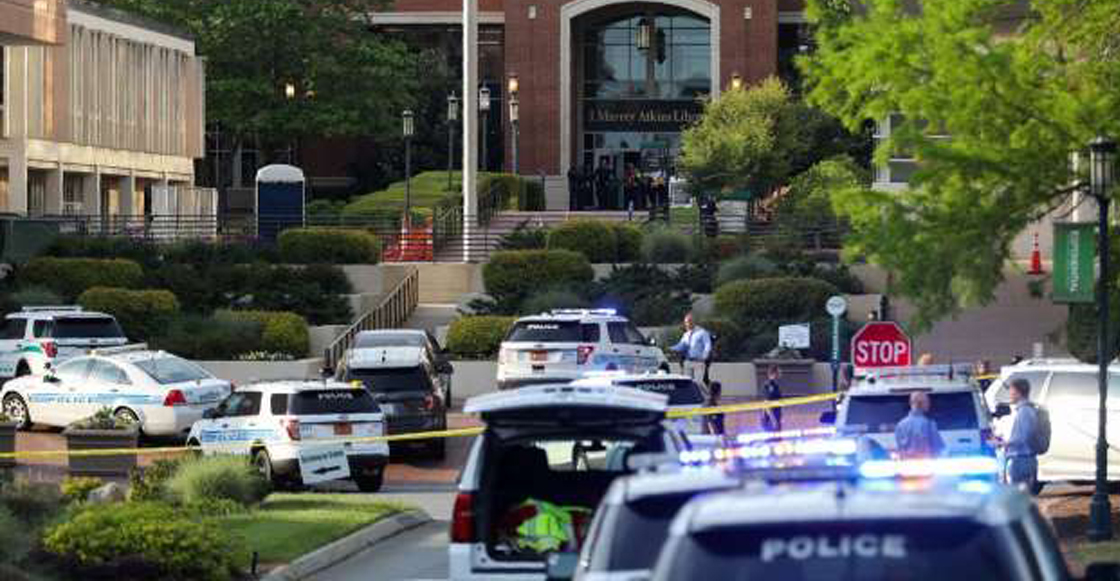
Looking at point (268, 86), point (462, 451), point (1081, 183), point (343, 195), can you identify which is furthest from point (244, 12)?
point (1081, 183)

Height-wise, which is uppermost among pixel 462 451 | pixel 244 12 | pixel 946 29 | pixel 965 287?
pixel 244 12

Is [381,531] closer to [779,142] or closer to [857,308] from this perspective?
[857,308]

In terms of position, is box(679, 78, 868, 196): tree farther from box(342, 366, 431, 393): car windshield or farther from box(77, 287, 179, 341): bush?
box(342, 366, 431, 393): car windshield

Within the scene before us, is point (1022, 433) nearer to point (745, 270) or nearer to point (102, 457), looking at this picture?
point (102, 457)

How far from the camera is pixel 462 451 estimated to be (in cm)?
3516

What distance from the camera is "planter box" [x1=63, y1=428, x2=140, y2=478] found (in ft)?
101

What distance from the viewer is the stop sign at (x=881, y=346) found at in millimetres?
31188

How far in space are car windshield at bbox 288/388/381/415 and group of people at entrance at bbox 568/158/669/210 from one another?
49010mm

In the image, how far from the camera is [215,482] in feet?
84.0

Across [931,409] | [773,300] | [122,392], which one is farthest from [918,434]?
[773,300]

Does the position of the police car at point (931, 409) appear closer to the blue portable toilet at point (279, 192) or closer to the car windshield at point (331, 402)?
the car windshield at point (331, 402)

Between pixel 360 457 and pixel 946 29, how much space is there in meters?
11.4

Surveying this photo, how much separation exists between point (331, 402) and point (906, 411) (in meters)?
8.26

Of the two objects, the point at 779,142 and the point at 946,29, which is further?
the point at 779,142
